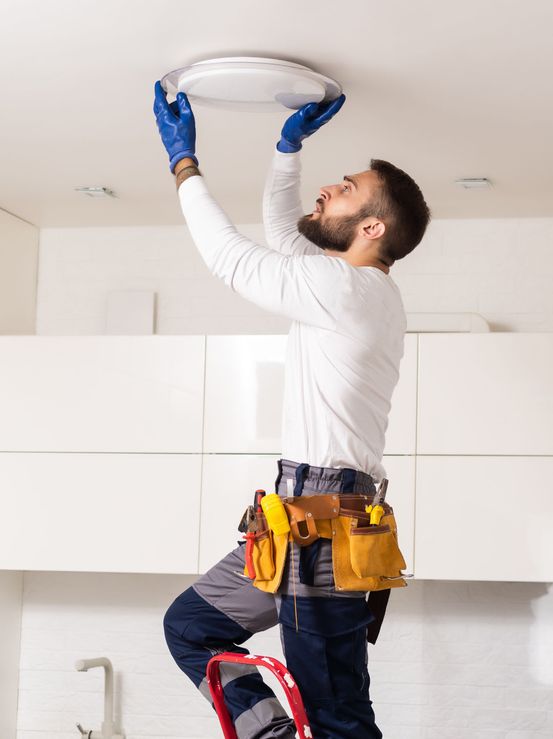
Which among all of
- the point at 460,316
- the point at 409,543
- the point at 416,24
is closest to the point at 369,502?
the point at 416,24

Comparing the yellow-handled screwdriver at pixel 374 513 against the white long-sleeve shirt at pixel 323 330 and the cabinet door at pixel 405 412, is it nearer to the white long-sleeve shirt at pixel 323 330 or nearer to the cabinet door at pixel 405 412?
the white long-sleeve shirt at pixel 323 330

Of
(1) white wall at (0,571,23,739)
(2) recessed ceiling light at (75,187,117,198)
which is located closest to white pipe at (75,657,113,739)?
(1) white wall at (0,571,23,739)

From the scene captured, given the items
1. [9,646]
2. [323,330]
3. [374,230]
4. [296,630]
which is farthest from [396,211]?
[9,646]

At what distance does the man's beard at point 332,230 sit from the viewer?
2.46 m

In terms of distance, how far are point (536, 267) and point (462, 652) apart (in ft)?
5.28

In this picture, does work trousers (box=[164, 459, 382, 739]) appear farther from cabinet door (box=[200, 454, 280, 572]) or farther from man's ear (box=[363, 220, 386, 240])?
cabinet door (box=[200, 454, 280, 572])

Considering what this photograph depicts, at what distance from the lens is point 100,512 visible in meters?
3.91

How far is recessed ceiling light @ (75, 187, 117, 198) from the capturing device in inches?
155

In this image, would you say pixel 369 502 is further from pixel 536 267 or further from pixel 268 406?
pixel 536 267

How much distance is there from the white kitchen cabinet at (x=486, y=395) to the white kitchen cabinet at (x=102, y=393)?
885 millimetres

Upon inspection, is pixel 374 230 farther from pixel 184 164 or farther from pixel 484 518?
pixel 484 518

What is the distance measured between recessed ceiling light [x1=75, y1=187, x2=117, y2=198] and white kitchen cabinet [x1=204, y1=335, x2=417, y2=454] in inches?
27.9

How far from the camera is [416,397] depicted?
3762 mm

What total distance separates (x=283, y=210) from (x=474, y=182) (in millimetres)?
1172
